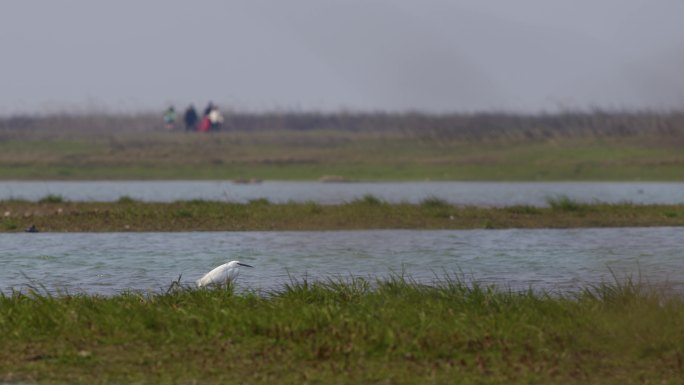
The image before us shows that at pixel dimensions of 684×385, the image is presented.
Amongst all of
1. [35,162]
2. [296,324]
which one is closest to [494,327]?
[296,324]

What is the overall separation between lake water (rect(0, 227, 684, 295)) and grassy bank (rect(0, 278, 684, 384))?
2.43 meters

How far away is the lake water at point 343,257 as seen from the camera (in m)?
14.8

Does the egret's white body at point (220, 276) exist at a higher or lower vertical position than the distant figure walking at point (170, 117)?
lower

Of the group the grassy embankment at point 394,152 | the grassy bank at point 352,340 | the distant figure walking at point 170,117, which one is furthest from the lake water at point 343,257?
the distant figure walking at point 170,117

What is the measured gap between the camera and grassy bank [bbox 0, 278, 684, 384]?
8695 mm

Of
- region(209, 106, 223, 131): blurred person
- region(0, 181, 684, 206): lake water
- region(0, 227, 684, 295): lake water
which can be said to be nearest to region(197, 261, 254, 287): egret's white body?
region(0, 227, 684, 295): lake water

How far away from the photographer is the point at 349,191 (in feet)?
116

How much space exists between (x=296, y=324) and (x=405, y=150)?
1540 inches

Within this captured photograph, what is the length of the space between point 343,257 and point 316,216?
18.4 ft

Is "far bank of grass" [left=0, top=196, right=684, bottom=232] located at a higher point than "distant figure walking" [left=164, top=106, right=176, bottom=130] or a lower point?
lower

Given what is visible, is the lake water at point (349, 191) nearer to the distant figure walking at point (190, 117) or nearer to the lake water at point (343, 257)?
the lake water at point (343, 257)

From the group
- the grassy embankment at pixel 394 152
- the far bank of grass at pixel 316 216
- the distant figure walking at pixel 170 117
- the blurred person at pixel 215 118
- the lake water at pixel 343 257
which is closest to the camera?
the lake water at pixel 343 257

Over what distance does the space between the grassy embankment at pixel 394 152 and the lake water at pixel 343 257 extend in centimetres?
2064

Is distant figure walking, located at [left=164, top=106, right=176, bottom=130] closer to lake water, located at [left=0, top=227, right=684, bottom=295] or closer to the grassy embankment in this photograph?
the grassy embankment
